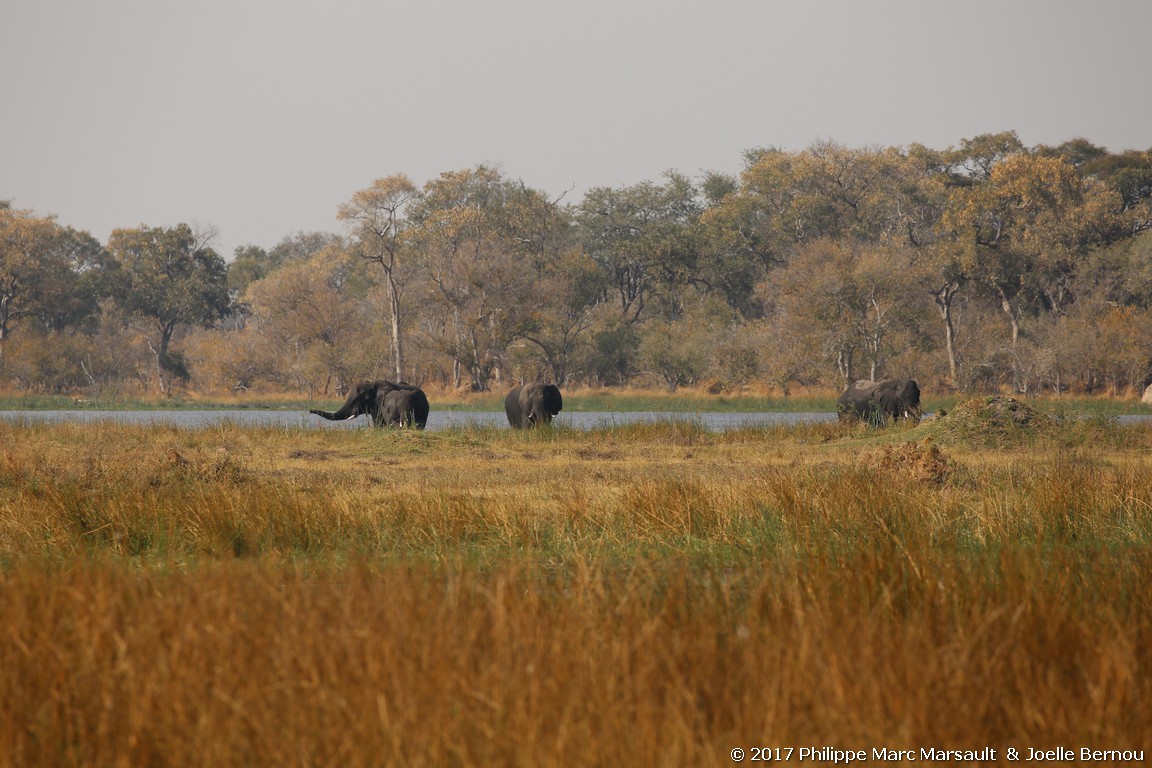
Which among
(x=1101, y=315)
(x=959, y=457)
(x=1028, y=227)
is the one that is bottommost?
(x=959, y=457)

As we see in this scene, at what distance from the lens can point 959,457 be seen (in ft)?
55.8

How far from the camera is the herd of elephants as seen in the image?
23.5 meters

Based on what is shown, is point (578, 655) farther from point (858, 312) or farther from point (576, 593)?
point (858, 312)

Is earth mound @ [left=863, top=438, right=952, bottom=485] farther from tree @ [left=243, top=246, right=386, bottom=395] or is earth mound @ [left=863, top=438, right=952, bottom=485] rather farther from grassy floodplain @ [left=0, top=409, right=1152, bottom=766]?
tree @ [left=243, top=246, right=386, bottom=395]

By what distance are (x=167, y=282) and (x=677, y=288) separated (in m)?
26.8

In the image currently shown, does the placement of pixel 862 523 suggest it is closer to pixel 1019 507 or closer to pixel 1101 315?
pixel 1019 507

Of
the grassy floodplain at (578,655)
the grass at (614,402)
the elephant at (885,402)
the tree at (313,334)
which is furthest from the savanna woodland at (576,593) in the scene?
the tree at (313,334)

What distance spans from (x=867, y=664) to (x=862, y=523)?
398 cm

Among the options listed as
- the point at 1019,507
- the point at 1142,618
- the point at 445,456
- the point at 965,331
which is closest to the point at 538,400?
the point at 445,456

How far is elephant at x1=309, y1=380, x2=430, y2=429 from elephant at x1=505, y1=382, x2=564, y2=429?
1.94 m

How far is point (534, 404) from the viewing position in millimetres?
24125

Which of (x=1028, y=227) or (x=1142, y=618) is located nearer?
(x=1142, y=618)

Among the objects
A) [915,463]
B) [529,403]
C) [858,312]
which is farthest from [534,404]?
[858,312]

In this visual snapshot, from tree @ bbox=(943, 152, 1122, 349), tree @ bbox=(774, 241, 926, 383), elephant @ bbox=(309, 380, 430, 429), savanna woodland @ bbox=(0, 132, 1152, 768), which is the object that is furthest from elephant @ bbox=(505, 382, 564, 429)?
tree @ bbox=(943, 152, 1122, 349)
